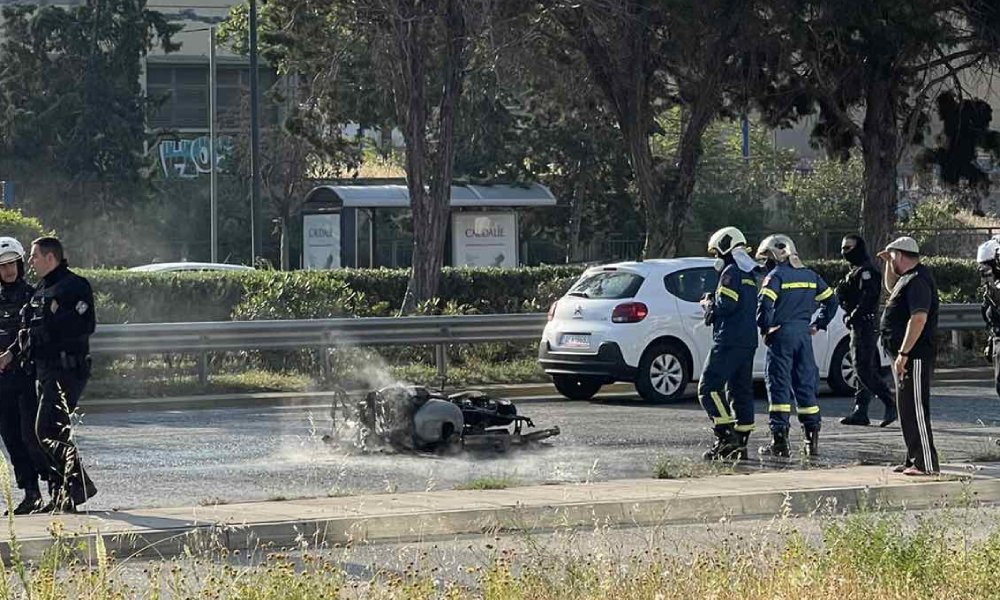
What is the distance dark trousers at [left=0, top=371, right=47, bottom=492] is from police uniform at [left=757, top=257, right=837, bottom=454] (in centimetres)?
587

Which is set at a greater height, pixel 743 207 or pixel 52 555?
pixel 743 207

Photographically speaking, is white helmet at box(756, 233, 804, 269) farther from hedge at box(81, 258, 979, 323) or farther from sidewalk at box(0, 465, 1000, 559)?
hedge at box(81, 258, 979, 323)

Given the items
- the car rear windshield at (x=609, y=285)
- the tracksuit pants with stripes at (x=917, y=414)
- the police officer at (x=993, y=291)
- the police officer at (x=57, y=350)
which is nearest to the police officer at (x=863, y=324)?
the police officer at (x=993, y=291)

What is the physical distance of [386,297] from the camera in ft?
88.4

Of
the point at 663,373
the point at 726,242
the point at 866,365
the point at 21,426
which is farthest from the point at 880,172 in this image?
the point at 21,426

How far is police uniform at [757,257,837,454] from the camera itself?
13.8 m

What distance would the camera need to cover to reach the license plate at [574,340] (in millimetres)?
18891

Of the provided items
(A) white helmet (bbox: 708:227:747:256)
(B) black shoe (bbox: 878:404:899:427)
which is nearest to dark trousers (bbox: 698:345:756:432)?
(A) white helmet (bbox: 708:227:747:256)

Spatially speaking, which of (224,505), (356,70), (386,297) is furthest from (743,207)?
(224,505)

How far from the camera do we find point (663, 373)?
1888 cm

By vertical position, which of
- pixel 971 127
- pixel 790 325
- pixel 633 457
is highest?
pixel 971 127

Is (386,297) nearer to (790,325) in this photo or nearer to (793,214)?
(790,325)

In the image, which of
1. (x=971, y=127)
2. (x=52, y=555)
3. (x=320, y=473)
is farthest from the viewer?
(x=971, y=127)

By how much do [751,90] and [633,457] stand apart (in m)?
16.4
